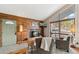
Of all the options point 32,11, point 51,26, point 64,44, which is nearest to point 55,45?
point 64,44

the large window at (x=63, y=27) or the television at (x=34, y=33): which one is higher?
the large window at (x=63, y=27)

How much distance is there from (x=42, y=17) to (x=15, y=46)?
3.32ft

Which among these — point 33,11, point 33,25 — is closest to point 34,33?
point 33,25

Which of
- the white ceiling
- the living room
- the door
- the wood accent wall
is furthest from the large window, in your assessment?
the door

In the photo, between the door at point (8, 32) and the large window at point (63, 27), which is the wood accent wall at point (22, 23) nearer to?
the door at point (8, 32)

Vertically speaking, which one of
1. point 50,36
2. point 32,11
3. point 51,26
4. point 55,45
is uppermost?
point 32,11

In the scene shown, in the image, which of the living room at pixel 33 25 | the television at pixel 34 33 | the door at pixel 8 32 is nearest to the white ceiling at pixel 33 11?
the living room at pixel 33 25

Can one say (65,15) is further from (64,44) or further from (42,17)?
(64,44)

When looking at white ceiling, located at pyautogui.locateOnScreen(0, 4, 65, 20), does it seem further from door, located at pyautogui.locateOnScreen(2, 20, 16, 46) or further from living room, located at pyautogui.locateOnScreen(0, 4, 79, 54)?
door, located at pyautogui.locateOnScreen(2, 20, 16, 46)

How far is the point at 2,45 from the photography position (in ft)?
8.33

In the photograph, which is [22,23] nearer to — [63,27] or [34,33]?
[34,33]

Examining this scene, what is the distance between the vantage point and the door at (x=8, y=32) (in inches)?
102
